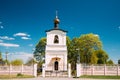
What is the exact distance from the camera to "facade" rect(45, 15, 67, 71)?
5094cm

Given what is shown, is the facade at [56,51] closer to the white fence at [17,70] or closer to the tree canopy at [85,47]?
the tree canopy at [85,47]

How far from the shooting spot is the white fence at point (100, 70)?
36969 millimetres

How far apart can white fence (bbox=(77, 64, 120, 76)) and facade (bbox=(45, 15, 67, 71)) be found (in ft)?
43.4

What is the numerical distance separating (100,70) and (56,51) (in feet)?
51.8

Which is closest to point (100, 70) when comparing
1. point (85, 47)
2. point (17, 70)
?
point (17, 70)

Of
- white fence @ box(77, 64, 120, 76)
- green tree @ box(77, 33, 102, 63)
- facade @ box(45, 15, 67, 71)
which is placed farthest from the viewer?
green tree @ box(77, 33, 102, 63)

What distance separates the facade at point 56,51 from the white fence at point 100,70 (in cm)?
1324

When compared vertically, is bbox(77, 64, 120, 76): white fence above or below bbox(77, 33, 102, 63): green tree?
below

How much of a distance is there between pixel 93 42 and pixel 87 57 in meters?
3.81

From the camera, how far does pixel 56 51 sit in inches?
2030

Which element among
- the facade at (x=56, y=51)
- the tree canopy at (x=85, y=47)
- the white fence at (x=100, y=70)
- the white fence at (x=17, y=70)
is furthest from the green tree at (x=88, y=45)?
the white fence at (x=17, y=70)

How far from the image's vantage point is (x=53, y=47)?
5206 centimetres

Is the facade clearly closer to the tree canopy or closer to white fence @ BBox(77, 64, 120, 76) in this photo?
the tree canopy

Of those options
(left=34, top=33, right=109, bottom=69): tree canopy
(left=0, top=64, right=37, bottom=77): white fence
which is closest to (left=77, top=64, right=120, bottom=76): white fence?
(left=0, top=64, right=37, bottom=77): white fence
